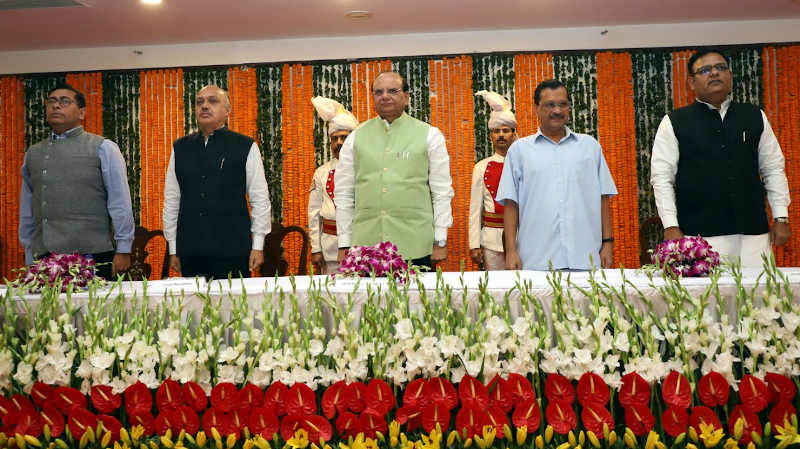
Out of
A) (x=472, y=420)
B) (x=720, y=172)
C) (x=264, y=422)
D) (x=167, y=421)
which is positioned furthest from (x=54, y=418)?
(x=720, y=172)

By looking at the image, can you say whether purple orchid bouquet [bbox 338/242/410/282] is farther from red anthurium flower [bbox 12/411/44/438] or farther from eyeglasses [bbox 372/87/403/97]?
eyeglasses [bbox 372/87/403/97]

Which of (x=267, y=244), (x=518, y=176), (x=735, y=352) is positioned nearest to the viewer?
(x=735, y=352)

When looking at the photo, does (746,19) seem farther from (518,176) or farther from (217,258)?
(217,258)

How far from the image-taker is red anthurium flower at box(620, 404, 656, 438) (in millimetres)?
1572

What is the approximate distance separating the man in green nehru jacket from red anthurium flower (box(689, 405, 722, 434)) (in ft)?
5.39

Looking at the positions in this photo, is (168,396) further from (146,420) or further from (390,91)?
(390,91)

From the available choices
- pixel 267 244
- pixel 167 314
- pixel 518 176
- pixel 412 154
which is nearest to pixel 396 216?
pixel 412 154

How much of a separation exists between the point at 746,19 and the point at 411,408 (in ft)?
19.4

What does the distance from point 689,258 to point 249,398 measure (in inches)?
57.0

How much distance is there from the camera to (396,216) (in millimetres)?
3109

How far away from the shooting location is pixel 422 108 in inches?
247

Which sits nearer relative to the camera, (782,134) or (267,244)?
(267,244)

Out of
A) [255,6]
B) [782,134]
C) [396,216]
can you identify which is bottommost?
[396,216]

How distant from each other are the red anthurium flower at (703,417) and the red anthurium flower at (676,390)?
0.08 ft
